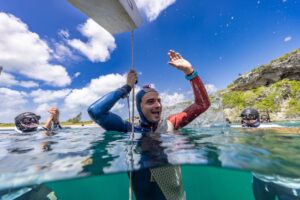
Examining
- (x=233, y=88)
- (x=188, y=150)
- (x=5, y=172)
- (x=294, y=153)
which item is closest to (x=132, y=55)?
(x=188, y=150)

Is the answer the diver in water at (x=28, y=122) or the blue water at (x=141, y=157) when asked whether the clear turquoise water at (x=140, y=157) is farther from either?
the diver in water at (x=28, y=122)

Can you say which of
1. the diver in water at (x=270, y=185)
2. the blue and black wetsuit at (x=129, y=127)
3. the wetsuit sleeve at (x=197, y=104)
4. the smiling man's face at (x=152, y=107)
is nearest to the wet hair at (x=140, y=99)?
the smiling man's face at (x=152, y=107)

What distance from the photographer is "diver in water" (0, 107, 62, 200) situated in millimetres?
5059

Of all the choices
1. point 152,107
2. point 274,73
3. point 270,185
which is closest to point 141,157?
point 152,107

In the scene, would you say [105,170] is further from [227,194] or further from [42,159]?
[227,194]

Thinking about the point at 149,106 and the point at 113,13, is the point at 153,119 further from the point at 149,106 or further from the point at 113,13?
the point at 113,13

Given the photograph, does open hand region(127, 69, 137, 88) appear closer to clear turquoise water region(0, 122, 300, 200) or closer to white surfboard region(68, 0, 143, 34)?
white surfboard region(68, 0, 143, 34)

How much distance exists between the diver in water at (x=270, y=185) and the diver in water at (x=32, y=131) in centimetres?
553

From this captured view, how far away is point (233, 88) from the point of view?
68.2 m

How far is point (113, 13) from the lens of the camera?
2754mm

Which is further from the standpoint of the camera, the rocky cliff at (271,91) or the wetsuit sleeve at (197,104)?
the rocky cliff at (271,91)

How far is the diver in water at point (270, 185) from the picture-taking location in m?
5.12

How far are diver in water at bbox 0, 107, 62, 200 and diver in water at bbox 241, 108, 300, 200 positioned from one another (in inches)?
218

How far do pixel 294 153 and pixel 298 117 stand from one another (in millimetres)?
48051
